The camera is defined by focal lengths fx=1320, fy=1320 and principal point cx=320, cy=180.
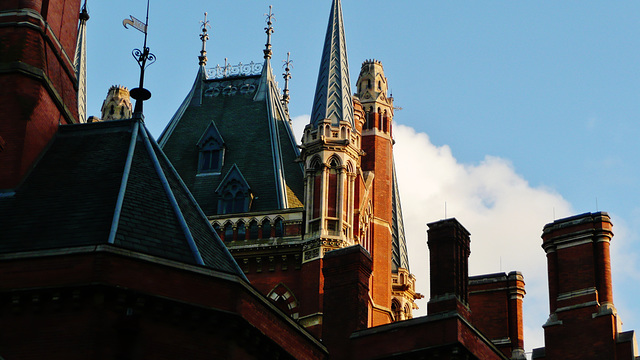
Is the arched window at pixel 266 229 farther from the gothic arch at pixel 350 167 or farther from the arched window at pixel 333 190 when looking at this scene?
the gothic arch at pixel 350 167

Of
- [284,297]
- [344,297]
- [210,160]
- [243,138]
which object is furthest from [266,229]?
[344,297]

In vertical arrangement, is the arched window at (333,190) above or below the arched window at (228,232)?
above

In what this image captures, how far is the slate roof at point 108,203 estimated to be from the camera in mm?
25344

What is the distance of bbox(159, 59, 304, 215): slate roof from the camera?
50844 mm

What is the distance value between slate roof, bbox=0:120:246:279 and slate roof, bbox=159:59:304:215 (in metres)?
20.5

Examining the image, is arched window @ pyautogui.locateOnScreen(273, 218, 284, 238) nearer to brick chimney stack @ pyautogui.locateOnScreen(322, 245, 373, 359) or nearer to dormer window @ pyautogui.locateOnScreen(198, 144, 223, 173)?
dormer window @ pyautogui.locateOnScreen(198, 144, 223, 173)

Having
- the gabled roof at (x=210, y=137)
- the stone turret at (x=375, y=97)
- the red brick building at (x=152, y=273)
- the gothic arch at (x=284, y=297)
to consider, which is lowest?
the red brick building at (x=152, y=273)

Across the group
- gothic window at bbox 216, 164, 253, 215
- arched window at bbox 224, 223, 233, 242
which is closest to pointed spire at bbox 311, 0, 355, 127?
gothic window at bbox 216, 164, 253, 215

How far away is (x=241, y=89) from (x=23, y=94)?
28530 mm

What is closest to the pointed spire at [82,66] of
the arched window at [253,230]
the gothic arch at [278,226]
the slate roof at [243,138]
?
the slate roof at [243,138]

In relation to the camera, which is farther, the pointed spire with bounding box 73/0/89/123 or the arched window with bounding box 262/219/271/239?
the pointed spire with bounding box 73/0/89/123

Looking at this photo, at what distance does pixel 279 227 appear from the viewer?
47875mm

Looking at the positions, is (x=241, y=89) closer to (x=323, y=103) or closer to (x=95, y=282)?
(x=323, y=103)

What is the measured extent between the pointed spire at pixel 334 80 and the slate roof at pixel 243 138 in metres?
2.94
